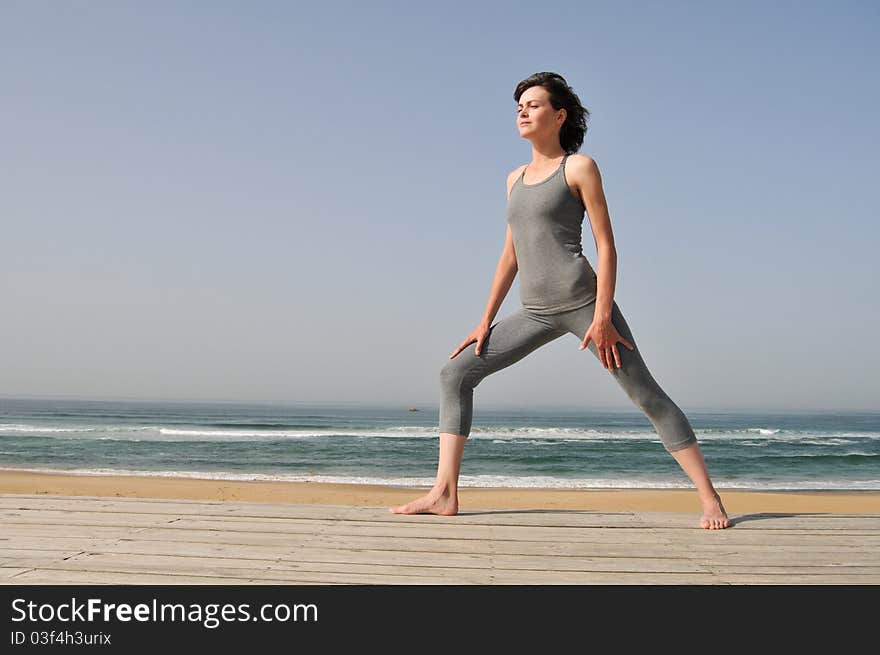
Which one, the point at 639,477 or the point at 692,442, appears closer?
the point at 692,442

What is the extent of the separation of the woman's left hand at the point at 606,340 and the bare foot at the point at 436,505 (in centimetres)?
90

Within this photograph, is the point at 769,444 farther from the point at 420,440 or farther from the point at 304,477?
the point at 304,477

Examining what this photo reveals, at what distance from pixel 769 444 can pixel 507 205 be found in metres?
21.0

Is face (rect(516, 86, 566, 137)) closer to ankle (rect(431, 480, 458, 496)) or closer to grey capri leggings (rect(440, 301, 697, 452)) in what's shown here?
grey capri leggings (rect(440, 301, 697, 452))

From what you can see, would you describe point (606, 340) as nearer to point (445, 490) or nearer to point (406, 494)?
point (445, 490)

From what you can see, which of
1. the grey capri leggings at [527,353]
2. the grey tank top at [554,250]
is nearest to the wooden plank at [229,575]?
the grey capri leggings at [527,353]

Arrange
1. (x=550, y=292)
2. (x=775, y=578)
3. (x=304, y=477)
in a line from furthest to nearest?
(x=304, y=477)
(x=550, y=292)
(x=775, y=578)

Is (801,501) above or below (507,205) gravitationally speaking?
below

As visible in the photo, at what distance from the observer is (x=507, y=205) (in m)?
3.41

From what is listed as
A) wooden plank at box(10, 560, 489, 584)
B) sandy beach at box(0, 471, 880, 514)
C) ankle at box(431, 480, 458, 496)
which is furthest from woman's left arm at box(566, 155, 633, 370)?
sandy beach at box(0, 471, 880, 514)
